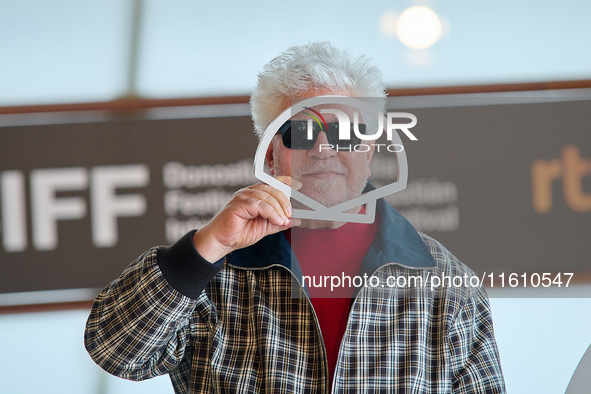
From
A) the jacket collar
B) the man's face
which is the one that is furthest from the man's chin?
the jacket collar

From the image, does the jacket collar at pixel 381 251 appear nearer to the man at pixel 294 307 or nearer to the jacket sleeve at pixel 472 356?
the man at pixel 294 307

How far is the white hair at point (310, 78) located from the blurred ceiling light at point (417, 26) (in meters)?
0.85

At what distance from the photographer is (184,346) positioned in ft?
3.51

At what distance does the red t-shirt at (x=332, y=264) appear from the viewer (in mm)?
1080

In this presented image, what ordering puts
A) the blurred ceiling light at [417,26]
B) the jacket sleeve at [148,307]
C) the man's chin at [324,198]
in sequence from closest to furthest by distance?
the jacket sleeve at [148,307]
the man's chin at [324,198]
the blurred ceiling light at [417,26]

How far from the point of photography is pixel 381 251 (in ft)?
3.63

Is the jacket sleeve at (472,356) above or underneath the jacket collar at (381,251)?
underneath

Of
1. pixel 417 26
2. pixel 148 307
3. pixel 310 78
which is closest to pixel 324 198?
pixel 310 78

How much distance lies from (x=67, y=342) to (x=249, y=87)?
1308mm

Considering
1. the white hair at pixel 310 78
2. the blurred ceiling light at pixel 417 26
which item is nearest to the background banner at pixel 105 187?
the blurred ceiling light at pixel 417 26

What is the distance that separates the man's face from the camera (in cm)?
108

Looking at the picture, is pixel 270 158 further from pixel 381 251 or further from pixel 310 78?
pixel 381 251

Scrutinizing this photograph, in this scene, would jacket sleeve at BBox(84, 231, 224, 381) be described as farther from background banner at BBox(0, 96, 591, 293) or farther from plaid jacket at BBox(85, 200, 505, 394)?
background banner at BBox(0, 96, 591, 293)

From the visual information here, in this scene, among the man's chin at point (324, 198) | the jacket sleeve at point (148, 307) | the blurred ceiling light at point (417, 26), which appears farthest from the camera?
the blurred ceiling light at point (417, 26)
